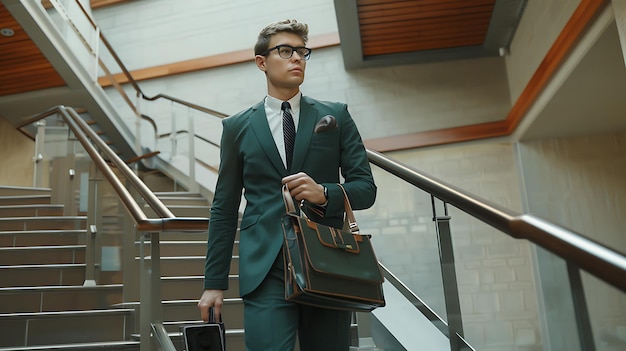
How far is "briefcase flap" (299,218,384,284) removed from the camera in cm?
142

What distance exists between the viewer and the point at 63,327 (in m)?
3.43

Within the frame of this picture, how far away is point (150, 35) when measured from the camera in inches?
342

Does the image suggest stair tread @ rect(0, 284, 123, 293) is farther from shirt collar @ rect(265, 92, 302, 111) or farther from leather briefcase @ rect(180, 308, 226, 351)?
shirt collar @ rect(265, 92, 302, 111)

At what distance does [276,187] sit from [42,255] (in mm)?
3432

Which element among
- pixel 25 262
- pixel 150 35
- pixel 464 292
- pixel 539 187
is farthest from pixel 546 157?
pixel 150 35

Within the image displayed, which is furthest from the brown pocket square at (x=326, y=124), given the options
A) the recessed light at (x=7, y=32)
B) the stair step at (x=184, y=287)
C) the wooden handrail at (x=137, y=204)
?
the recessed light at (x=7, y=32)

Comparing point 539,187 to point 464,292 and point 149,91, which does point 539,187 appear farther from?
point 149,91

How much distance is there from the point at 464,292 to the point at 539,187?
4.19 meters

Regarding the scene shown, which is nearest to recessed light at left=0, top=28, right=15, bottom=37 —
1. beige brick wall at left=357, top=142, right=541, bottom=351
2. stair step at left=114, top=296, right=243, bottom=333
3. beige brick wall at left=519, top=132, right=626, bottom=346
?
stair step at left=114, top=296, right=243, bottom=333

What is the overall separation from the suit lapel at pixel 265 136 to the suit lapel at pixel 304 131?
0.15 feet

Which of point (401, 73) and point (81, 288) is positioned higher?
point (401, 73)

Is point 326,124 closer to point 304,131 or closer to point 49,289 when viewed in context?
point 304,131

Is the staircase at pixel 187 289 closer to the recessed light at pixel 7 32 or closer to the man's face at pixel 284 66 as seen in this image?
the man's face at pixel 284 66

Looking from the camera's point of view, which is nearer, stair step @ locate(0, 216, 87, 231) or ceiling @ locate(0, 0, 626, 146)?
stair step @ locate(0, 216, 87, 231)
